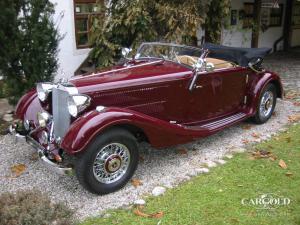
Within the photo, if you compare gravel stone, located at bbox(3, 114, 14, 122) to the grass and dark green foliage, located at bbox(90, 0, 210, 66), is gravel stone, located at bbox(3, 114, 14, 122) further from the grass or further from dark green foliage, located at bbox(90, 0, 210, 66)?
the grass

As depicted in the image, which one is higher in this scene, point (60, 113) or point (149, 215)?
point (60, 113)

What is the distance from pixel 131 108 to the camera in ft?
14.7

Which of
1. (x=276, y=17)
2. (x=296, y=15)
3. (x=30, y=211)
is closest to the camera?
(x=30, y=211)

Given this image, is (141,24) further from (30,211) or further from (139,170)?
(30,211)

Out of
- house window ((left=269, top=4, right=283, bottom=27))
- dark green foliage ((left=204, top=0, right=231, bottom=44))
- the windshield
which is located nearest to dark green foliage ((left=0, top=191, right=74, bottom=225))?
the windshield

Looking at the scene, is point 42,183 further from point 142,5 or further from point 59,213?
point 142,5

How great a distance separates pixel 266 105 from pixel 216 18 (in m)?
3.40

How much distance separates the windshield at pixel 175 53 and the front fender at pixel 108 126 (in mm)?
1160

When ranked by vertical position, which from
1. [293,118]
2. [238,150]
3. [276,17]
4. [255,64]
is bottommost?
[238,150]

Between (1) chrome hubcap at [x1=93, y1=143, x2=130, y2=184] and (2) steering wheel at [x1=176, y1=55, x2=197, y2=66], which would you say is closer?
(1) chrome hubcap at [x1=93, y1=143, x2=130, y2=184]

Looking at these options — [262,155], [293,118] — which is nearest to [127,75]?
[262,155]

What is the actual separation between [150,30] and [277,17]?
9.71m

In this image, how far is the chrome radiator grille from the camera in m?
4.11

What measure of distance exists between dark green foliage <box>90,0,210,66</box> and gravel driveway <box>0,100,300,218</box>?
2.50 m
